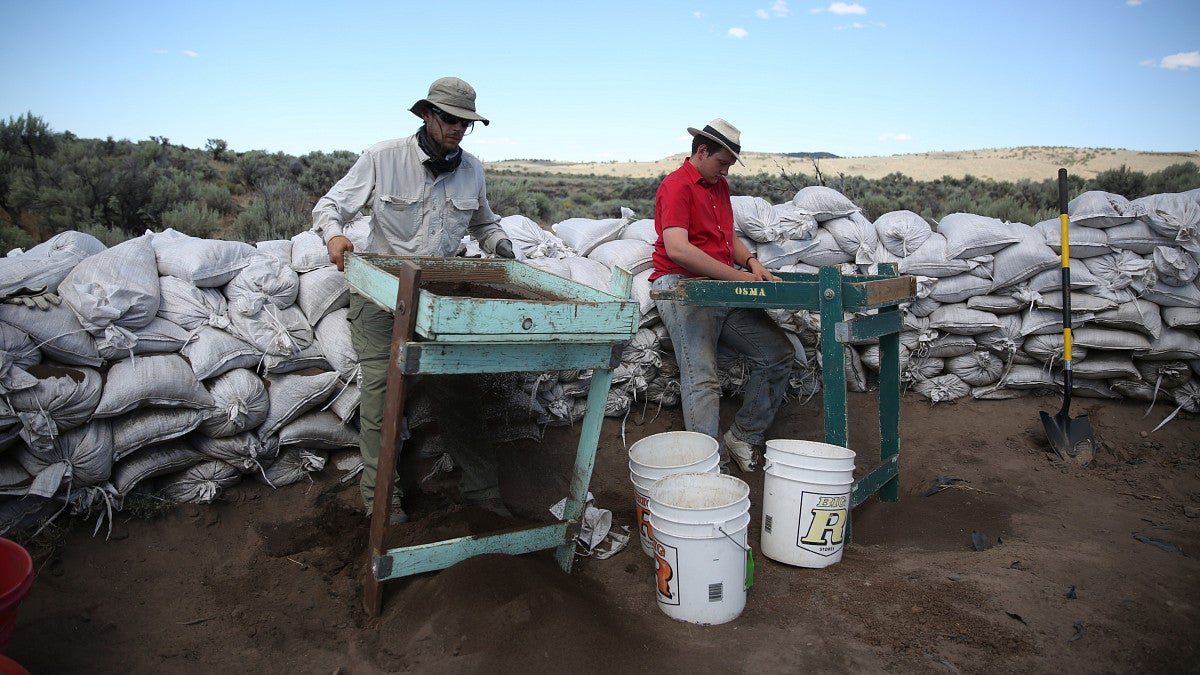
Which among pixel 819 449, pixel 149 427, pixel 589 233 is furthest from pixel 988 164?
pixel 149 427

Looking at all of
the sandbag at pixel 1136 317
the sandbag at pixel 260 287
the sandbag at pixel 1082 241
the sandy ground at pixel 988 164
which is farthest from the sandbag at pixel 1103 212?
the sandy ground at pixel 988 164

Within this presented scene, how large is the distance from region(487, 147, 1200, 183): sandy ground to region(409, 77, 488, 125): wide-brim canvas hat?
75.8 feet

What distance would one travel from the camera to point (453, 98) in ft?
11.2

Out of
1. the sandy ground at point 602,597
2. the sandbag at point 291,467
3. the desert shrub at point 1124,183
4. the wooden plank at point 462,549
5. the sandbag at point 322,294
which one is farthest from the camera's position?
the desert shrub at point 1124,183

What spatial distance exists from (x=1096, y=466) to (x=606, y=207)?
1050cm

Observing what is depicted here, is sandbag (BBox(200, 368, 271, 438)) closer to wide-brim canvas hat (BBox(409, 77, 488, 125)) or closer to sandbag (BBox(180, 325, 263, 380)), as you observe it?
sandbag (BBox(180, 325, 263, 380))

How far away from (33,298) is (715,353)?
324 centimetres

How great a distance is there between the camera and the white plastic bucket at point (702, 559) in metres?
2.70

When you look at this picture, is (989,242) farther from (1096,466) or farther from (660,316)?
(660,316)

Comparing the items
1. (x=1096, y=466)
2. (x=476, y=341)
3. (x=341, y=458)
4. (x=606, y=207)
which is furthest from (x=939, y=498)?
(x=606, y=207)

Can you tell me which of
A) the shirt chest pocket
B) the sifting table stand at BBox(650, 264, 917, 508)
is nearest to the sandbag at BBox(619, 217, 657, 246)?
the sifting table stand at BBox(650, 264, 917, 508)

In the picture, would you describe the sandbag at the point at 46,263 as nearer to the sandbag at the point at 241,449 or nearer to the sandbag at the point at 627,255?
the sandbag at the point at 241,449

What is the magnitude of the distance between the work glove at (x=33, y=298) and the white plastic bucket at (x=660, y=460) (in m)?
2.63

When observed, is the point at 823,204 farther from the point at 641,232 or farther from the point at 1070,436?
the point at 1070,436
